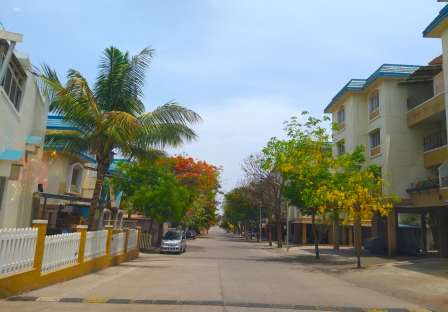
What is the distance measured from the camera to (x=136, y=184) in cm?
3528

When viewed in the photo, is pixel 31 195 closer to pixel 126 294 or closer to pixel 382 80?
pixel 126 294

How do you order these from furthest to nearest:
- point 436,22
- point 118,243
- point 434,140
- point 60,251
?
point 434,140 → point 436,22 → point 118,243 → point 60,251

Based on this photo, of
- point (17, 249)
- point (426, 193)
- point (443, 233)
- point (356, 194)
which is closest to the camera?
point (17, 249)

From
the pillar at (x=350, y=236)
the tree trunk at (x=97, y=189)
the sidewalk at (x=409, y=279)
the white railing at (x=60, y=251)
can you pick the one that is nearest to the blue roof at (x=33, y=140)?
the tree trunk at (x=97, y=189)

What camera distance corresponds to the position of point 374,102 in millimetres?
33375

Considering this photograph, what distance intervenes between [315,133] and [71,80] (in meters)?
17.5

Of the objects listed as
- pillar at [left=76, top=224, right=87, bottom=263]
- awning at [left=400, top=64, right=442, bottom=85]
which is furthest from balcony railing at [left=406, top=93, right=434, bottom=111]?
pillar at [left=76, top=224, right=87, bottom=263]

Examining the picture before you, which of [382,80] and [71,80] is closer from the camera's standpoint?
[71,80]

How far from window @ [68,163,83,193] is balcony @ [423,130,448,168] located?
2366cm

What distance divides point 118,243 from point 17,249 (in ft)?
38.0

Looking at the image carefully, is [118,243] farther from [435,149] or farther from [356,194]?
[435,149]

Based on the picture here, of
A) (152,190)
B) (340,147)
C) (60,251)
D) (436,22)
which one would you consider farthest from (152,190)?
(436,22)

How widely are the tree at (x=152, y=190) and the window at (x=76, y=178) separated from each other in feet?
8.44

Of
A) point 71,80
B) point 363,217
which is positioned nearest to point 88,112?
point 71,80
